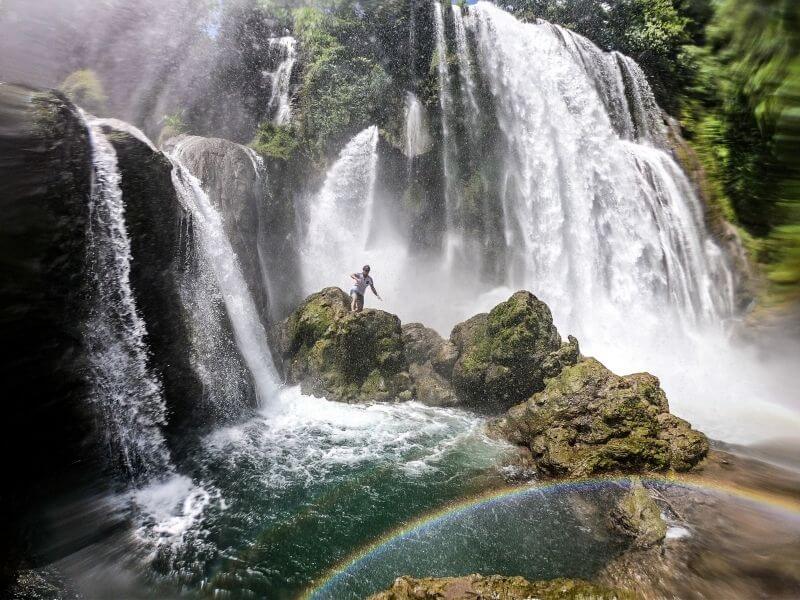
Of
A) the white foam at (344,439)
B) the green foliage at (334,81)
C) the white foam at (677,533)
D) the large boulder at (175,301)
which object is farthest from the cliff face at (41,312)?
the green foliage at (334,81)

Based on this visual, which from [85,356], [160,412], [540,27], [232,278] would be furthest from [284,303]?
[540,27]

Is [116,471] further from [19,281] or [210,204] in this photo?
[210,204]

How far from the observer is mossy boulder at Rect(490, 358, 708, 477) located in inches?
284

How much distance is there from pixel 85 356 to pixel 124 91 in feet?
48.0

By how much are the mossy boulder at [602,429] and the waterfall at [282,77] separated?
48.1 ft

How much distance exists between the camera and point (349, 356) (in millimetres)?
11477

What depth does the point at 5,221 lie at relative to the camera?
5484mm

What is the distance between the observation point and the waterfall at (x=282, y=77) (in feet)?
55.9

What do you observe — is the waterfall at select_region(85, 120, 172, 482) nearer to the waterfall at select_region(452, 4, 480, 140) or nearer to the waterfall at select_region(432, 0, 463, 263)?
the waterfall at select_region(432, 0, 463, 263)

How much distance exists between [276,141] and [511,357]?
463 inches

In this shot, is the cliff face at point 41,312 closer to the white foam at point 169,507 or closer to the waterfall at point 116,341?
the waterfall at point 116,341

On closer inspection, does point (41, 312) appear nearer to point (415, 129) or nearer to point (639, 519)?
point (639, 519)

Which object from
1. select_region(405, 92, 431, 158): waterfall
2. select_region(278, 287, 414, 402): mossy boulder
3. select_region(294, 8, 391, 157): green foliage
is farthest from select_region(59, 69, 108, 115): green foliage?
select_region(278, 287, 414, 402): mossy boulder

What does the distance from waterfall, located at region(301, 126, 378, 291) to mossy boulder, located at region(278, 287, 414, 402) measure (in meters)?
4.61
